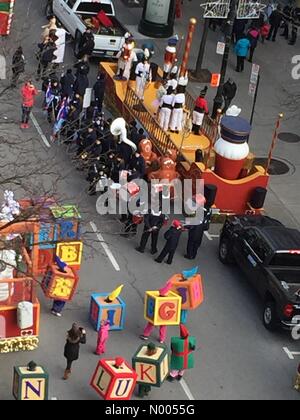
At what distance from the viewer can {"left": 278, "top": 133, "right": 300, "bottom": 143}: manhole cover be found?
27.8 meters

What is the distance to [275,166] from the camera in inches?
1027

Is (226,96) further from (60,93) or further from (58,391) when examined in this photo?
(58,391)

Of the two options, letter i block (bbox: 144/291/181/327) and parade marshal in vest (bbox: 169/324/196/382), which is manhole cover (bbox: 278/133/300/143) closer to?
letter i block (bbox: 144/291/181/327)

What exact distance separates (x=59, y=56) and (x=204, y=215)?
9825 millimetres

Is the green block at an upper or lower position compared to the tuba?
upper

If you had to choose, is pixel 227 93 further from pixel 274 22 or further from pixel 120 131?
pixel 274 22

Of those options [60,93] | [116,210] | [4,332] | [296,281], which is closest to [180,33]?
[60,93]

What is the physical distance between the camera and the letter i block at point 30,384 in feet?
50.8

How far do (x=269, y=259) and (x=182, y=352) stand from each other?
11.8ft

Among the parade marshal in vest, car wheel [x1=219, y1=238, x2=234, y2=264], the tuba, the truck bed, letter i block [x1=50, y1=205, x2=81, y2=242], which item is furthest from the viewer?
the truck bed

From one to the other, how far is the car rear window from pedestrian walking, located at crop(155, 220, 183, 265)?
42.5ft

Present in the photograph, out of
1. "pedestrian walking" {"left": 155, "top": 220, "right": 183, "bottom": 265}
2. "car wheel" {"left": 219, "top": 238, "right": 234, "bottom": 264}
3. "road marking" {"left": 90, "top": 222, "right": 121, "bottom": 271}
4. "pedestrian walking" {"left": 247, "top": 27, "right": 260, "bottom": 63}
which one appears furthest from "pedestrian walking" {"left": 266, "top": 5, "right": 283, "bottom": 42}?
"pedestrian walking" {"left": 155, "top": 220, "right": 183, "bottom": 265}

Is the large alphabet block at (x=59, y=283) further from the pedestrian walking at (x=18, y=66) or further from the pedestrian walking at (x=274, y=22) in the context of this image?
the pedestrian walking at (x=274, y=22)

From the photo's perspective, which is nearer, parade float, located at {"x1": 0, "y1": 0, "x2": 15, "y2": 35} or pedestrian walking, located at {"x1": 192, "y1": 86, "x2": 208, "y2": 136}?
pedestrian walking, located at {"x1": 192, "y1": 86, "x2": 208, "y2": 136}
